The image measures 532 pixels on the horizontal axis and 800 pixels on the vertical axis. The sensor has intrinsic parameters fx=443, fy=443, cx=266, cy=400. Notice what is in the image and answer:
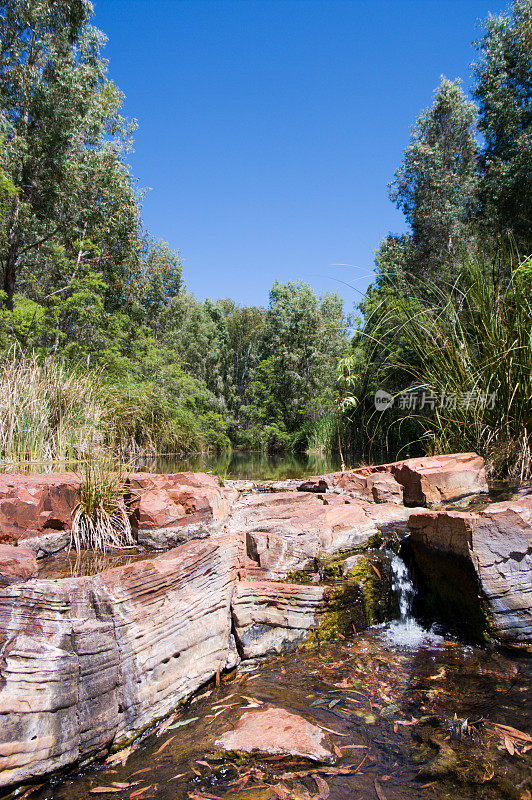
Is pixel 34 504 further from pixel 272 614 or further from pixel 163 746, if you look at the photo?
pixel 163 746

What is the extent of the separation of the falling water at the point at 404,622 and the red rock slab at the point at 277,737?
941mm

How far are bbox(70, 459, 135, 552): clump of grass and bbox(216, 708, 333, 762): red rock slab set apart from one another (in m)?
1.87

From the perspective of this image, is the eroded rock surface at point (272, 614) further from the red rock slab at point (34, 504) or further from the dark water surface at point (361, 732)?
the red rock slab at point (34, 504)

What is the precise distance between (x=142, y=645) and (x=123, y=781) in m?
0.43

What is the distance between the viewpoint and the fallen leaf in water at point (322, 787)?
140 centimetres

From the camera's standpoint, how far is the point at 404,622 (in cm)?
272

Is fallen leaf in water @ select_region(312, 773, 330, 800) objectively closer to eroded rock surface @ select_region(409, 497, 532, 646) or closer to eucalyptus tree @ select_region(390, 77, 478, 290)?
eroded rock surface @ select_region(409, 497, 532, 646)

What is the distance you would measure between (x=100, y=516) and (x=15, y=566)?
1479 mm

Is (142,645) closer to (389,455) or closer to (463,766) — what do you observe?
(463,766)

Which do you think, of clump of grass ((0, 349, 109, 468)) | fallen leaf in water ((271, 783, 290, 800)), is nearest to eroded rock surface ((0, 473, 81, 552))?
clump of grass ((0, 349, 109, 468))

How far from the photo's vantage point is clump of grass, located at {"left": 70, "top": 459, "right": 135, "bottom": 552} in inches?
129

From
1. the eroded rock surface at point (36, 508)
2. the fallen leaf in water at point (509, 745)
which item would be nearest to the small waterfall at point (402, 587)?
the fallen leaf in water at point (509, 745)

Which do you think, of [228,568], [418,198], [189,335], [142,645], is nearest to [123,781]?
[142,645]

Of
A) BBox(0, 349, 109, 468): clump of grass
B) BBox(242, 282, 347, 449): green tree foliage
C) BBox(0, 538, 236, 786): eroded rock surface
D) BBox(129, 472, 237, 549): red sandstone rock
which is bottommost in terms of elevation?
Result: BBox(0, 538, 236, 786): eroded rock surface
